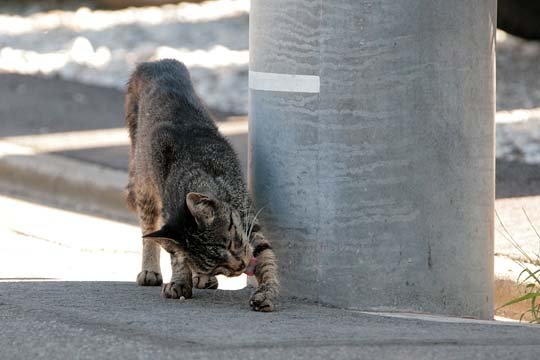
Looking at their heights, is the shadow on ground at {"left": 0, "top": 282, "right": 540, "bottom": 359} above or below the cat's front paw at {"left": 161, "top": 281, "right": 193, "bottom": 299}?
below

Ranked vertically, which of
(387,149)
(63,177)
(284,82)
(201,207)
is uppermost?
(284,82)

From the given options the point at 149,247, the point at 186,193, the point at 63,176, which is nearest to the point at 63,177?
the point at 63,176

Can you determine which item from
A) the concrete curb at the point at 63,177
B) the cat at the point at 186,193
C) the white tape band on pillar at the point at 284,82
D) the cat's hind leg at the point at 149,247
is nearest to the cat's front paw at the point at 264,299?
the cat at the point at 186,193

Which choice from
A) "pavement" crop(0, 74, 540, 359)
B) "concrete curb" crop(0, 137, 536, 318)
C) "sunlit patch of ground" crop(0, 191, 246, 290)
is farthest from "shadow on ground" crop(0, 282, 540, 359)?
"concrete curb" crop(0, 137, 536, 318)

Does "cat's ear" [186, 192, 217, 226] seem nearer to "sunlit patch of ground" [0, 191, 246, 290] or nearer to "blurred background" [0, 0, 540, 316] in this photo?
"sunlit patch of ground" [0, 191, 246, 290]

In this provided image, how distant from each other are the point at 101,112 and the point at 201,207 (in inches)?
254

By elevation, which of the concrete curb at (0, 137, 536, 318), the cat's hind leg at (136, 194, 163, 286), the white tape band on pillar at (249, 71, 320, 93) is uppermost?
the white tape band on pillar at (249, 71, 320, 93)

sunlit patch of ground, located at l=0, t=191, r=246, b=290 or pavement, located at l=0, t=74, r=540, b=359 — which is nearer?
pavement, located at l=0, t=74, r=540, b=359

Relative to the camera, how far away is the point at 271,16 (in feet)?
19.6

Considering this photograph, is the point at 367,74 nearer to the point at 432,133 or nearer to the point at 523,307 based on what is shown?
the point at 432,133

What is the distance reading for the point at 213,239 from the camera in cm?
574

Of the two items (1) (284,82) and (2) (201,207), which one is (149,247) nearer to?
(2) (201,207)

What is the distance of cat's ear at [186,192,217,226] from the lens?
5.66 m

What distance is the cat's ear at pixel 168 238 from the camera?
214 inches
